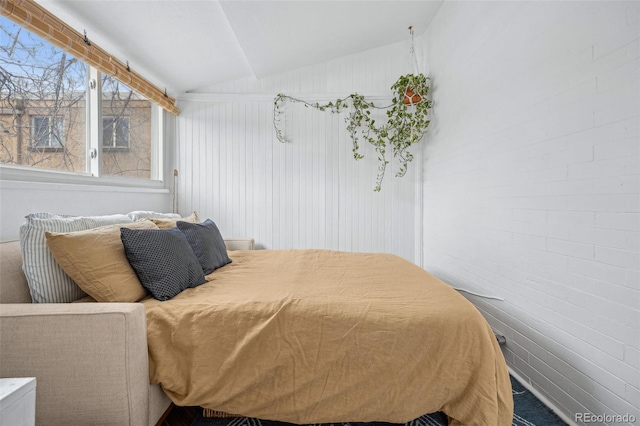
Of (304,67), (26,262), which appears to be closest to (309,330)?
(26,262)

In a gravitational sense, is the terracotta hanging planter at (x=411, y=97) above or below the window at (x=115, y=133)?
above

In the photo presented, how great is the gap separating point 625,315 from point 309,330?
1.23 m

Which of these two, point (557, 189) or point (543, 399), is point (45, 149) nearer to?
point (557, 189)

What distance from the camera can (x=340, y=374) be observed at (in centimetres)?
111

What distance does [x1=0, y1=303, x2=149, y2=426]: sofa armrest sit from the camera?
37.3 inches

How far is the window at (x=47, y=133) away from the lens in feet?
5.48

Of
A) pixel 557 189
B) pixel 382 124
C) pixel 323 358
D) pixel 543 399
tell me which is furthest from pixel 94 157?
pixel 543 399

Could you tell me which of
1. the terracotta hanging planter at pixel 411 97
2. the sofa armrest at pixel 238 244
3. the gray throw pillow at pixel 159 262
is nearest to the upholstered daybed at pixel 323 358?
the gray throw pillow at pixel 159 262

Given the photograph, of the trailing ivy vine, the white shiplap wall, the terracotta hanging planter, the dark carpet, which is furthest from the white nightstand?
the terracotta hanging planter

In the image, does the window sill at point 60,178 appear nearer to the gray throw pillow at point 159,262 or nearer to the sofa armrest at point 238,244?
the gray throw pillow at point 159,262

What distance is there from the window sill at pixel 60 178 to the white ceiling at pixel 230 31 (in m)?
0.93

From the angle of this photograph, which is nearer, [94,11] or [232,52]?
[94,11]

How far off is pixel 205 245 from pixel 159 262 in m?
0.51

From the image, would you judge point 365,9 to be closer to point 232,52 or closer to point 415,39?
point 415,39
